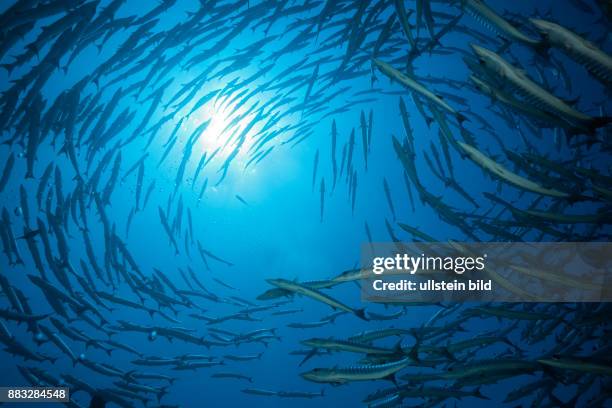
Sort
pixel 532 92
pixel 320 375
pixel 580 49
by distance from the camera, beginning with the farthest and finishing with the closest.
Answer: pixel 320 375, pixel 532 92, pixel 580 49

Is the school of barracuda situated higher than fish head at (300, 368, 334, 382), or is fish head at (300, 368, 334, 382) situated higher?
the school of barracuda

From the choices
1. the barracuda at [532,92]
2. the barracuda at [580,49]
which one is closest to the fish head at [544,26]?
the barracuda at [580,49]

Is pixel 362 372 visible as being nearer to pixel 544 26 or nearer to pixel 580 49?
pixel 580 49

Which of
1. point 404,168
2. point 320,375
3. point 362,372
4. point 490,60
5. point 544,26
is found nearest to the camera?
point 544,26

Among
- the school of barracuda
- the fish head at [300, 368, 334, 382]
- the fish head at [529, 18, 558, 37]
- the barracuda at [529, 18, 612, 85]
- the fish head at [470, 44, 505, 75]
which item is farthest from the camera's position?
the fish head at [300, 368, 334, 382]

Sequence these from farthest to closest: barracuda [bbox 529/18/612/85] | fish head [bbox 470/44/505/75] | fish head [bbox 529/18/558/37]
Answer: fish head [bbox 470/44/505/75], fish head [bbox 529/18/558/37], barracuda [bbox 529/18/612/85]

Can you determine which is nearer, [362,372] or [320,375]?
[362,372]

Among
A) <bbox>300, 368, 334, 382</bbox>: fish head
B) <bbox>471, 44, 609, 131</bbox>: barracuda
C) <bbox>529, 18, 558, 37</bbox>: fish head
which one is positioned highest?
<bbox>529, 18, 558, 37</bbox>: fish head

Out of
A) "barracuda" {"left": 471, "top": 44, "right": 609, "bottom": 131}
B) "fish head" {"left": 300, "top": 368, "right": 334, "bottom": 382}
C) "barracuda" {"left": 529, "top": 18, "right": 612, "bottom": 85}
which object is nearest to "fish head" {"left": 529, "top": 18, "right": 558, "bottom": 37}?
"barracuda" {"left": 529, "top": 18, "right": 612, "bottom": 85}

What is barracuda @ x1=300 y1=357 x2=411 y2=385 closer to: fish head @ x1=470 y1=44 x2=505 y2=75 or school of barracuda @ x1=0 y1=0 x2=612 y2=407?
school of barracuda @ x1=0 y1=0 x2=612 y2=407

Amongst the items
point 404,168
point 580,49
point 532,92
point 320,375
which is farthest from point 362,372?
point 580,49

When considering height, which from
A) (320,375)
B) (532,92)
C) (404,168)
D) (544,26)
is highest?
(404,168)

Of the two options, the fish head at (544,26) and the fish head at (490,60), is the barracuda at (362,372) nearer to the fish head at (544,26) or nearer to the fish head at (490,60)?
the fish head at (490,60)

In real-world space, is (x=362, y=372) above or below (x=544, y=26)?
below
